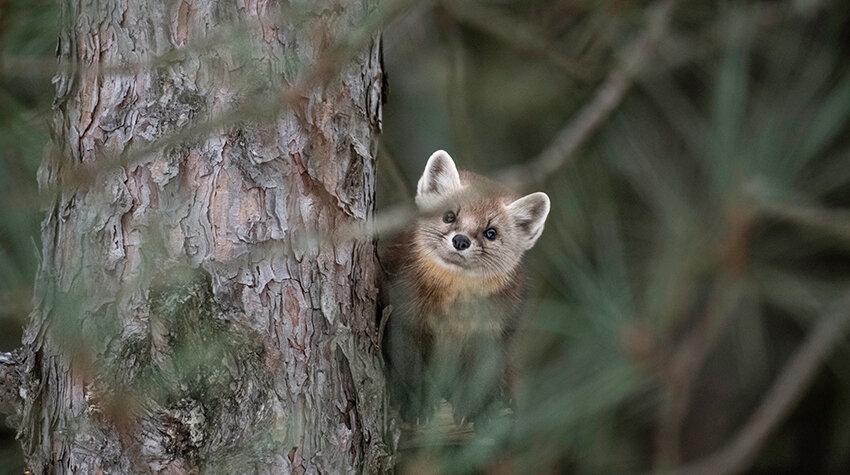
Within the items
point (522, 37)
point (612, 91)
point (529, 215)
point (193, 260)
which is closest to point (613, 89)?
point (612, 91)

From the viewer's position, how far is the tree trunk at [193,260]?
160 cm

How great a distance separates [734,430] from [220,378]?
3.20 meters

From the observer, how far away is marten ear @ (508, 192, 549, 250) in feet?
8.38

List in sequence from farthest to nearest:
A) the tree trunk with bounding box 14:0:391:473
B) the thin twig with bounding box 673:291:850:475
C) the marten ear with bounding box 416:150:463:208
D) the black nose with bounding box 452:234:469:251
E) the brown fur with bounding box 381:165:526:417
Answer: the thin twig with bounding box 673:291:850:475
the black nose with bounding box 452:234:469:251
the marten ear with bounding box 416:150:463:208
the brown fur with bounding box 381:165:526:417
the tree trunk with bounding box 14:0:391:473

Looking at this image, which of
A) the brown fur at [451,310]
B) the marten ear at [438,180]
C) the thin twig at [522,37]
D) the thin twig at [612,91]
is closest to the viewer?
the brown fur at [451,310]

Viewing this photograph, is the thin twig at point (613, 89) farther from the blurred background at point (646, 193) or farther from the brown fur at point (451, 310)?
the brown fur at point (451, 310)

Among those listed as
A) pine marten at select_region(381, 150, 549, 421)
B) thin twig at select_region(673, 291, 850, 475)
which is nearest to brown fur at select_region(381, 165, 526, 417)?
pine marten at select_region(381, 150, 549, 421)

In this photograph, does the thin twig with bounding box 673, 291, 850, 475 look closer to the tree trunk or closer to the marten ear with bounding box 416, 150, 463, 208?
the marten ear with bounding box 416, 150, 463, 208

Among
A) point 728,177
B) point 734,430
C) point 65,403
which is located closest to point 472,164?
point 728,177

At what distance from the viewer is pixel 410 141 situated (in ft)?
10.9

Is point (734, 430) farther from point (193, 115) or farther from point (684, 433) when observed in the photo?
point (193, 115)

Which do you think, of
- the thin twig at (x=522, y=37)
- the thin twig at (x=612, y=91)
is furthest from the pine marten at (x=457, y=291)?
the thin twig at (x=522, y=37)

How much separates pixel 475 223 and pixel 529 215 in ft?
0.47

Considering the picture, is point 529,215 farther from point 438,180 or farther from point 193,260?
point 193,260
